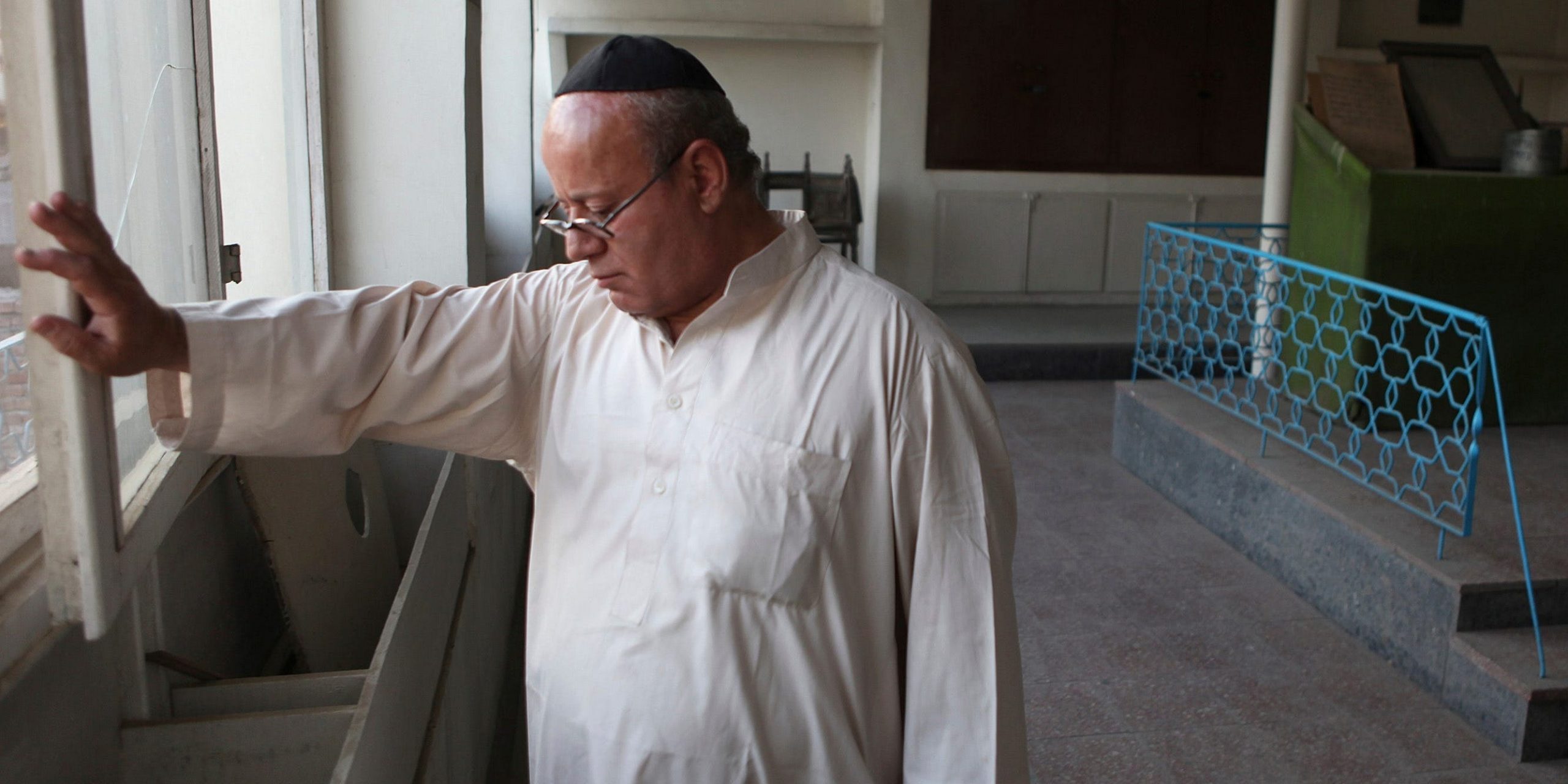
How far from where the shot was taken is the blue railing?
12.8 feet

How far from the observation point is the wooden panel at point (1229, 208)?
8773mm

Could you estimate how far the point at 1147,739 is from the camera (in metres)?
3.08

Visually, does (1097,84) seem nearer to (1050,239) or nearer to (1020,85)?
(1020,85)

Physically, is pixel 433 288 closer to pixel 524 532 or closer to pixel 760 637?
pixel 760 637

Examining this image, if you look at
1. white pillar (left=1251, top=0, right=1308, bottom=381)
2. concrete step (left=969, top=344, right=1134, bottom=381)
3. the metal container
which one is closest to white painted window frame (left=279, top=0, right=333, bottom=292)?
white pillar (left=1251, top=0, right=1308, bottom=381)

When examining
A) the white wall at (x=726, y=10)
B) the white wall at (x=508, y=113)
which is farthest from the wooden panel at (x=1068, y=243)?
the white wall at (x=508, y=113)

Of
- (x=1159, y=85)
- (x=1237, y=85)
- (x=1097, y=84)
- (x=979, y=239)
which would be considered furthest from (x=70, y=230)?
(x=1237, y=85)

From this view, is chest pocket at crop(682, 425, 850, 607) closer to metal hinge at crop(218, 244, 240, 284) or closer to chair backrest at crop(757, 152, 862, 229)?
metal hinge at crop(218, 244, 240, 284)

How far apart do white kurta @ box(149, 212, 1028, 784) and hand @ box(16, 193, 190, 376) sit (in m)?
0.20

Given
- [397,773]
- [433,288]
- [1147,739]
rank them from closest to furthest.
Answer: [433,288]
[397,773]
[1147,739]

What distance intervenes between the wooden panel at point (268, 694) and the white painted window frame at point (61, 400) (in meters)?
0.50

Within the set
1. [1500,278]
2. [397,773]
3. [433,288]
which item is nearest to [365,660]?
[397,773]

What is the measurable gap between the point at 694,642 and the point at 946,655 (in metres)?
0.29

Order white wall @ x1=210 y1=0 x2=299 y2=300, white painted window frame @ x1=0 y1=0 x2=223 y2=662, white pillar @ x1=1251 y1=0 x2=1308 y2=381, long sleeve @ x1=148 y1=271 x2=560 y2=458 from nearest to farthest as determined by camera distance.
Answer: white painted window frame @ x1=0 y1=0 x2=223 y2=662 < long sleeve @ x1=148 y1=271 x2=560 y2=458 < white wall @ x1=210 y1=0 x2=299 y2=300 < white pillar @ x1=1251 y1=0 x2=1308 y2=381
